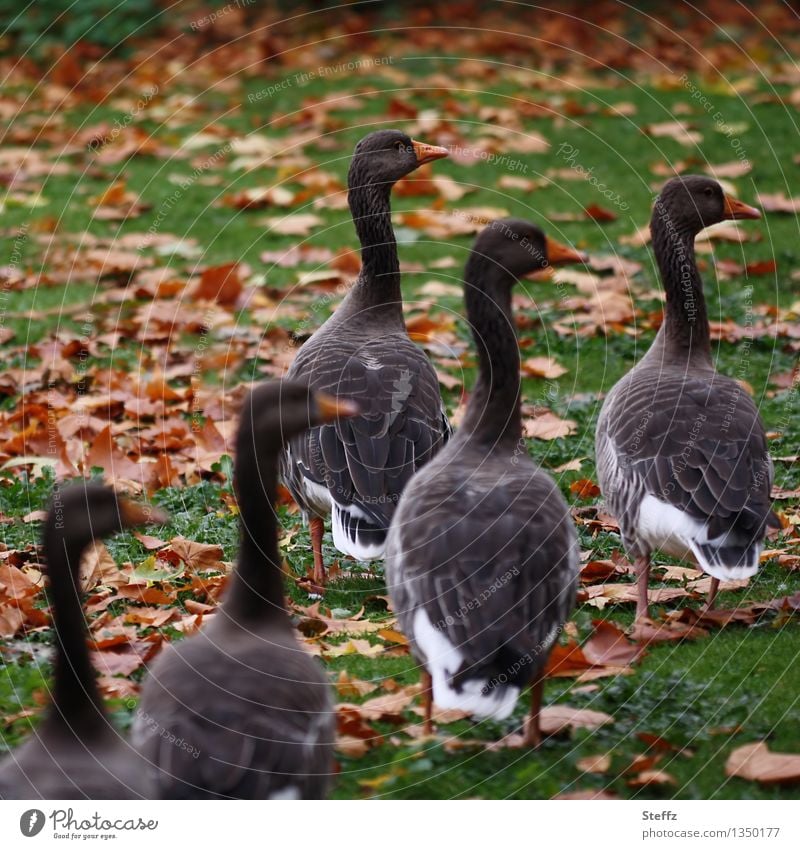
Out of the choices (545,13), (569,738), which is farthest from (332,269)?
(545,13)

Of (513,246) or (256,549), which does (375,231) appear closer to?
(513,246)

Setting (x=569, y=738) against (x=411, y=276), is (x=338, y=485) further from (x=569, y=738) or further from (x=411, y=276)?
(x=411, y=276)

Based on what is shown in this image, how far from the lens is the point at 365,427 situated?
18.4 ft

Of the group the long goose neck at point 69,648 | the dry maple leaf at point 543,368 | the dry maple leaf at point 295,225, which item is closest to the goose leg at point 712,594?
the dry maple leaf at point 543,368

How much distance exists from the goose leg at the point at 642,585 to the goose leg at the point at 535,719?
105cm

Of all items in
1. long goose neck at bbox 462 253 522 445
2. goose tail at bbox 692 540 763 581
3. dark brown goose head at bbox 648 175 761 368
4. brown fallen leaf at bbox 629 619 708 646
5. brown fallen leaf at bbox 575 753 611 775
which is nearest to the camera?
brown fallen leaf at bbox 575 753 611 775

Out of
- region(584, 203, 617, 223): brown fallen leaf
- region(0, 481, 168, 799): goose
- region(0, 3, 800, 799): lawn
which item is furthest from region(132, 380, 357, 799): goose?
region(584, 203, 617, 223): brown fallen leaf

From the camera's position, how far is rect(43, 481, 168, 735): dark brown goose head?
353 cm

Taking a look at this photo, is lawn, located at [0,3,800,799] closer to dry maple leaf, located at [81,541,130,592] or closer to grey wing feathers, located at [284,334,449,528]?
dry maple leaf, located at [81,541,130,592]

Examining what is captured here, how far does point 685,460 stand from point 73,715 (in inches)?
110

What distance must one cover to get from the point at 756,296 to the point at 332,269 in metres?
3.46

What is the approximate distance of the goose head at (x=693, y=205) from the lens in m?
6.36

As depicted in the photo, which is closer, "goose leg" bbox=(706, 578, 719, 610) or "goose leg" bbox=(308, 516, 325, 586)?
"goose leg" bbox=(706, 578, 719, 610)

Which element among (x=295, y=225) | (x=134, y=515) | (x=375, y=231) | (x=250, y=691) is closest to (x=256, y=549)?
(x=134, y=515)
